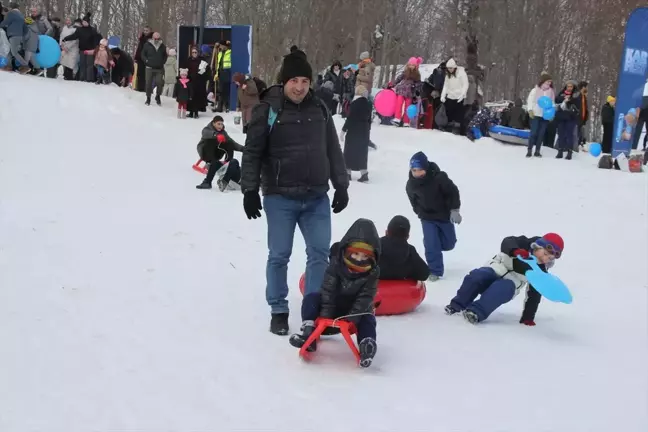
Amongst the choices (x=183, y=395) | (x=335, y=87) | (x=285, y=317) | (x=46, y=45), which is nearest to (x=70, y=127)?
(x=46, y=45)

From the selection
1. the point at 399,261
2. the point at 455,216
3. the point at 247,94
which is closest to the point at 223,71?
the point at 247,94

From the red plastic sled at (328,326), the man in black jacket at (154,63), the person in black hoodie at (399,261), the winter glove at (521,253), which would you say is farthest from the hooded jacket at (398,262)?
the man in black jacket at (154,63)

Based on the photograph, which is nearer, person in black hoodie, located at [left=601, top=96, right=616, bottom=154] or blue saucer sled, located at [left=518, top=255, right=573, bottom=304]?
blue saucer sled, located at [left=518, top=255, right=573, bottom=304]

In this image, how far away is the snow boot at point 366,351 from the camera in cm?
391

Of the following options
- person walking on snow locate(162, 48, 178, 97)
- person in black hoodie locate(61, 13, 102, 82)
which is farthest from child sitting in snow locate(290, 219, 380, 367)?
person in black hoodie locate(61, 13, 102, 82)

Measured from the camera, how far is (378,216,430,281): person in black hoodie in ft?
17.3

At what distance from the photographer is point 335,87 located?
17641 millimetres

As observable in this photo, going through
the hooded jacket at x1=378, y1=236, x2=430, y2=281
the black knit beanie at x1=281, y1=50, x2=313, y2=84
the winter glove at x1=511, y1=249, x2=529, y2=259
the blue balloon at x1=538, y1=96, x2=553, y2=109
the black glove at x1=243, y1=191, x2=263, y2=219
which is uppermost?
the black knit beanie at x1=281, y1=50, x2=313, y2=84

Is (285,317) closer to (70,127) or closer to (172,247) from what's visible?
(172,247)

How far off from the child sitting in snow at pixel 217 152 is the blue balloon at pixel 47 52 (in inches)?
331

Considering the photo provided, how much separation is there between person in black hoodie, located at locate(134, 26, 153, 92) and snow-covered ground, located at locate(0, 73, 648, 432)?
25.0 feet

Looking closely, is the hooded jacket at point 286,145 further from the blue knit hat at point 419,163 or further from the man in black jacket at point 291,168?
the blue knit hat at point 419,163

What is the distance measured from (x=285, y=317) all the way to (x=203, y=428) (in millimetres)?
1456

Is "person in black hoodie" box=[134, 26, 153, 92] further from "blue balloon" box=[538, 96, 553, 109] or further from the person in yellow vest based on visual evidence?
"blue balloon" box=[538, 96, 553, 109]
